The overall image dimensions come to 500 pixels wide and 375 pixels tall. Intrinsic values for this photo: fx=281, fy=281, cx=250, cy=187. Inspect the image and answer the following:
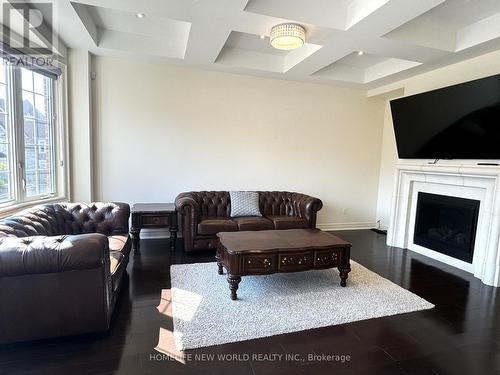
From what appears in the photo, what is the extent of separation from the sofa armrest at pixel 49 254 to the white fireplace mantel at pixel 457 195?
426 centimetres

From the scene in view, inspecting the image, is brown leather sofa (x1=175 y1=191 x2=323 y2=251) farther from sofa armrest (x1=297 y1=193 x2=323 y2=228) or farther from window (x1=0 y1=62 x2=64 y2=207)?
window (x1=0 y1=62 x2=64 y2=207)

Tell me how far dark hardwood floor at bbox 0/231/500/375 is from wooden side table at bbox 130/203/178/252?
122 cm

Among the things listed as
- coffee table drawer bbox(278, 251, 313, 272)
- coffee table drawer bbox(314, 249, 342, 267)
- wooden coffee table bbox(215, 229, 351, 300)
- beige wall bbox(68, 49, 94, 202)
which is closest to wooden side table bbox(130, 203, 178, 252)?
beige wall bbox(68, 49, 94, 202)

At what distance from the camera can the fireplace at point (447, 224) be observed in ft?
12.7

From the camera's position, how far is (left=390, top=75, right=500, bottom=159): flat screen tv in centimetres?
337

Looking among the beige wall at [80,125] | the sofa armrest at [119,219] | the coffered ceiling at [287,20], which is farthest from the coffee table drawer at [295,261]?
the beige wall at [80,125]

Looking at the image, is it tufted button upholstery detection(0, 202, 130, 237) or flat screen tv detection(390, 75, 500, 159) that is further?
flat screen tv detection(390, 75, 500, 159)

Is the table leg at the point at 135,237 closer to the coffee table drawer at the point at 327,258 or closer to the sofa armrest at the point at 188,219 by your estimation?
the sofa armrest at the point at 188,219

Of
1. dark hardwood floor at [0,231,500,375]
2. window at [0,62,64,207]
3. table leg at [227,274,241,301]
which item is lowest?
dark hardwood floor at [0,231,500,375]

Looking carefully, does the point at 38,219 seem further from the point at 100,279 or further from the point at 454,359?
the point at 454,359

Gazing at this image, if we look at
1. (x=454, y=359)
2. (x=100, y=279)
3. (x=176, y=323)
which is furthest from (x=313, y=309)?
(x=100, y=279)

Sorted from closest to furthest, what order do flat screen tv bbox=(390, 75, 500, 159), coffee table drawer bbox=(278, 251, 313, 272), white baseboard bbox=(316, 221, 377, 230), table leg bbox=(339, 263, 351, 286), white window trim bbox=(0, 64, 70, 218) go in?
coffee table drawer bbox=(278, 251, 313, 272)
table leg bbox=(339, 263, 351, 286)
flat screen tv bbox=(390, 75, 500, 159)
white window trim bbox=(0, 64, 70, 218)
white baseboard bbox=(316, 221, 377, 230)

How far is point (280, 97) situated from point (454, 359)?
14.8 feet

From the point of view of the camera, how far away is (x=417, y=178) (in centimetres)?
461
